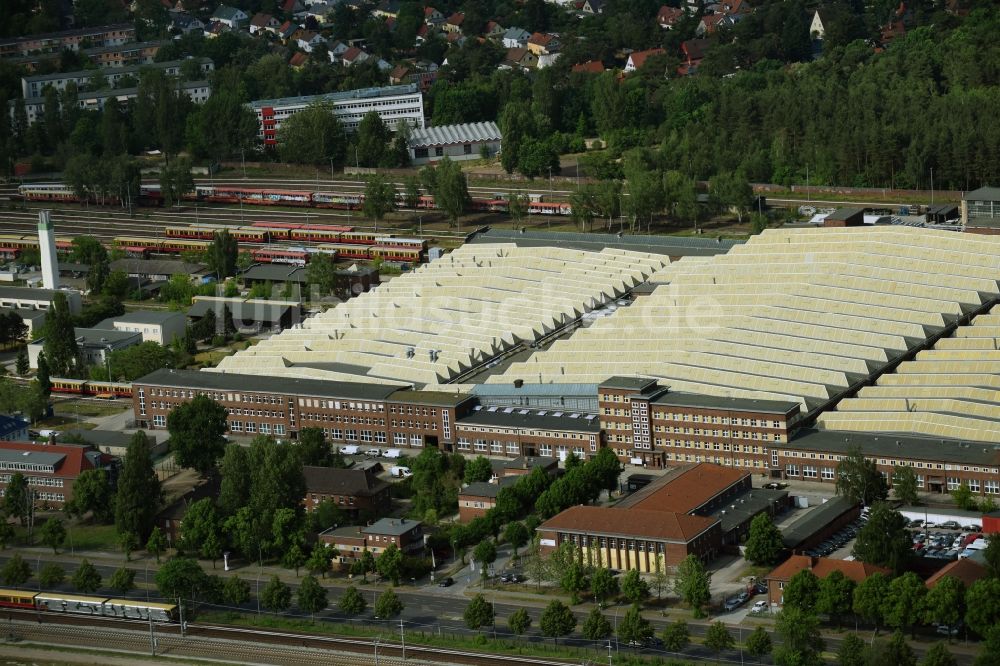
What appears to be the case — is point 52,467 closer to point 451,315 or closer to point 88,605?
point 88,605

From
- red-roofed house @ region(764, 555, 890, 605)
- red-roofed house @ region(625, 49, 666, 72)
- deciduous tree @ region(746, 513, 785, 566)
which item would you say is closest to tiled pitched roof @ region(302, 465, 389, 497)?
deciduous tree @ region(746, 513, 785, 566)

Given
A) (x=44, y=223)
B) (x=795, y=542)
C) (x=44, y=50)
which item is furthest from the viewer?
(x=44, y=50)

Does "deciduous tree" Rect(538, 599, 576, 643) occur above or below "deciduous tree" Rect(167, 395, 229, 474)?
below

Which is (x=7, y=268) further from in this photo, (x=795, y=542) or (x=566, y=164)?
(x=795, y=542)

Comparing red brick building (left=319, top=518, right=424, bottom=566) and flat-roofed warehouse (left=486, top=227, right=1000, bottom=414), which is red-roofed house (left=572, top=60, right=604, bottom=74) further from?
red brick building (left=319, top=518, right=424, bottom=566)

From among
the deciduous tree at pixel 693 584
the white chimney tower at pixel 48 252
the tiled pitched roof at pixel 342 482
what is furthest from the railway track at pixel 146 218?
the deciduous tree at pixel 693 584

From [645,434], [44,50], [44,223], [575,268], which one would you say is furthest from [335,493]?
[44,50]

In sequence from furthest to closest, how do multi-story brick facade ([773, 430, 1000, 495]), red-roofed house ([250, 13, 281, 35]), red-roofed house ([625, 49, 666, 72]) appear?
red-roofed house ([250, 13, 281, 35])
red-roofed house ([625, 49, 666, 72])
multi-story brick facade ([773, 430, 1000, 495])

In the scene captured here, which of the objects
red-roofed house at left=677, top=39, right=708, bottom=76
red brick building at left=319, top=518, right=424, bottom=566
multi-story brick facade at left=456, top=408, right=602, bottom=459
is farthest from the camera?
red-roofed house at left=677, top=39, right=708, bottom=76
